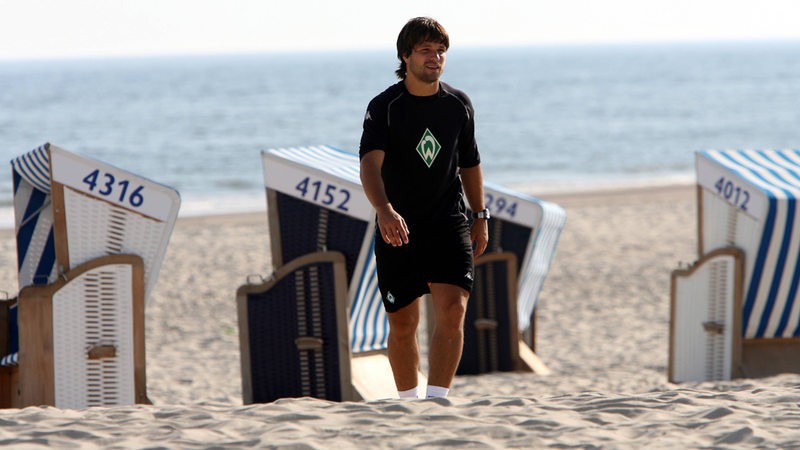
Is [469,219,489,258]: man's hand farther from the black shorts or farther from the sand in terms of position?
the sand

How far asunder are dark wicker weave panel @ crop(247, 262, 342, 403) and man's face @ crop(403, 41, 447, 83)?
1562mm

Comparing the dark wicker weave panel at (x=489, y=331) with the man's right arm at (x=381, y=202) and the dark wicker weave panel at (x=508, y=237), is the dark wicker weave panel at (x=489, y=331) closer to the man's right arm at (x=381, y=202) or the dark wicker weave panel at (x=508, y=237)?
the dark wicker weave panel at (x=508, y=237)

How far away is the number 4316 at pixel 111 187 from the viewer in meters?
4.75

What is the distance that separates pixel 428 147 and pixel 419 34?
0.39m

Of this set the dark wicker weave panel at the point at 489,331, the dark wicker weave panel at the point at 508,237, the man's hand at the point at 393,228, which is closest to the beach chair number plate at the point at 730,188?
the dark wicker weave panel at the point at 508,237

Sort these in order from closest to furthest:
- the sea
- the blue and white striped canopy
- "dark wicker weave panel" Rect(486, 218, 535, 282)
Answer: the blue and white striped canopy → "dark wicker weave panel" Rect(486, 218, 535, 282) → the sea

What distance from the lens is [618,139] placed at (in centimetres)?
3694

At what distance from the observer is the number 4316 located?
475 centimetres

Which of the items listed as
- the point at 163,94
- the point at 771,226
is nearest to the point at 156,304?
the point at 771,226

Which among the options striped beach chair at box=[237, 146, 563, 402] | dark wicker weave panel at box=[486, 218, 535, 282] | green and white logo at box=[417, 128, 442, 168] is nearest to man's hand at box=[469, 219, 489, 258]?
green and white logo at box=[417, 128, 442, 168]

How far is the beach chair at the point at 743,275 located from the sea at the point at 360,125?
13.5 m

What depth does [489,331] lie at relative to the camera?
6.88 metres

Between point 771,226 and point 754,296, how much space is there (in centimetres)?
41

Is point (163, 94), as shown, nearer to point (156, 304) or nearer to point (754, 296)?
point (156, 304)
